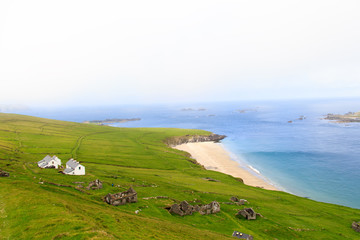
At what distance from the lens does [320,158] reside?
131 meters

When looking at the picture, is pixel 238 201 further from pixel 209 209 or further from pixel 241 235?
pixel 241 235

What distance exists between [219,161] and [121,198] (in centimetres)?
9931

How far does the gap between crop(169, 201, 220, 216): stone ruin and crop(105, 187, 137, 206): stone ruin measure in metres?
9.56

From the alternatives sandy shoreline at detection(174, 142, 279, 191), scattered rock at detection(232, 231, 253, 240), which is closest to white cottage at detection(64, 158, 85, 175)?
scattered rock at detection(232, 231, 253, 240)

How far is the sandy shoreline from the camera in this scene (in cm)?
10153

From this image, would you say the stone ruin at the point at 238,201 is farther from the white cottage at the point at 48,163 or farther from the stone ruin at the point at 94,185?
the white cottage at the point at 48,163

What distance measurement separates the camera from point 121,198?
44281mm

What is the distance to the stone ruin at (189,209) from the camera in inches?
Result: 1785

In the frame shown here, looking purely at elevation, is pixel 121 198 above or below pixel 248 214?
above

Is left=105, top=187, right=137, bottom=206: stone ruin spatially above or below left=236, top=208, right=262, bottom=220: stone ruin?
above

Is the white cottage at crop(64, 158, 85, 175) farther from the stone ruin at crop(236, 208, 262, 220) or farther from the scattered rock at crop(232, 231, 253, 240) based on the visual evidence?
→ the scattered rock at crop(232, 231, 253, 240)

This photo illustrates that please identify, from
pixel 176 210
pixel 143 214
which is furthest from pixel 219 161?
pixel 143 214

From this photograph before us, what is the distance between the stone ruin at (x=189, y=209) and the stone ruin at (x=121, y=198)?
9.56 m

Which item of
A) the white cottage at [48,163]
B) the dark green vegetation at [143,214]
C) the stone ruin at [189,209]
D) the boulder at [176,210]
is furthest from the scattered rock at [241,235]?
the white cottage at [48,163]
